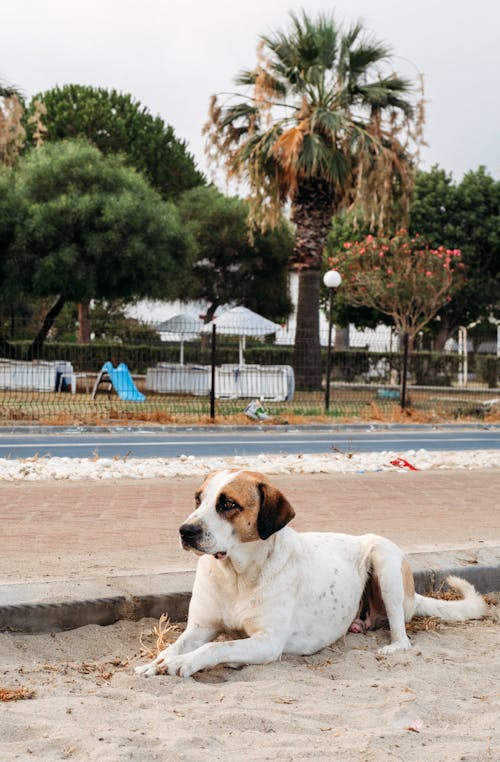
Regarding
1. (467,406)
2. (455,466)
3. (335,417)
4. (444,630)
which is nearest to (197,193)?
(467,406)

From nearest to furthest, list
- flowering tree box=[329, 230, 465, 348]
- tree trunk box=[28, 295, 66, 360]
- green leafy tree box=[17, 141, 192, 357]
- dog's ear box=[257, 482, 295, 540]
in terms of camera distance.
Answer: dog's ear box=[257, 482, 295, 540], tree trunk box=[28, 295, 66, 360], green leafy tree box=[17, 141, 192, 357], flowering tree box=[329, 230, 465, 348]

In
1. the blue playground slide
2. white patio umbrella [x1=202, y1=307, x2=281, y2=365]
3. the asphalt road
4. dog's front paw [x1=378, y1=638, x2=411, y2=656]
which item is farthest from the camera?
white patio umbrella [x1=202, y1=307, x2=281, y2=365]

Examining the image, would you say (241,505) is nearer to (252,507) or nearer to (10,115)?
(252,507)

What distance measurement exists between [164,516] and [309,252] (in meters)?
22.3

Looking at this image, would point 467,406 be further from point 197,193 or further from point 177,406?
point 197,193

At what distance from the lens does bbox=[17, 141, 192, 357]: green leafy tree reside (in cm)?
3000

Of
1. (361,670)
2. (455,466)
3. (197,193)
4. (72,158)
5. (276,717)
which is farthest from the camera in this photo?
(197,193)

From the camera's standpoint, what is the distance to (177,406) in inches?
863

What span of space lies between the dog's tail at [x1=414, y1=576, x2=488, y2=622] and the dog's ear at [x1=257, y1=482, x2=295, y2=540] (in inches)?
53.5

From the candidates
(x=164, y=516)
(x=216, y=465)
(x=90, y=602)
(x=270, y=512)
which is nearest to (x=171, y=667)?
(x=270, y=512)

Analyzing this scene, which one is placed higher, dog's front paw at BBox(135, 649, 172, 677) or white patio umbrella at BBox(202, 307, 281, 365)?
white patio umbrella at BBox(202, 307, 281, 365)

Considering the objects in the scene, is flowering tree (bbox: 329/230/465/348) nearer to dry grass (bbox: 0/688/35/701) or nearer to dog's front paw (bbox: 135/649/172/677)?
dog's front paw (bbox: 135/649/172/677)

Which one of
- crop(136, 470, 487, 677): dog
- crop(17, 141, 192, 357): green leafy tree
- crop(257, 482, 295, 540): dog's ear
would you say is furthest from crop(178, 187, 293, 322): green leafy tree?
crop(257, 482, 295, 540): dog's ear

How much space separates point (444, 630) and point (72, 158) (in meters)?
29.9
